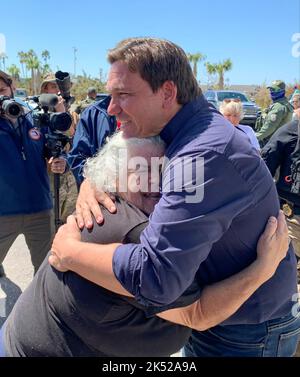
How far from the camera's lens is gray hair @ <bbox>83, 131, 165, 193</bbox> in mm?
1188

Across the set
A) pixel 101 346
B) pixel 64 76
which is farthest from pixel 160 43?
pixel 64 76

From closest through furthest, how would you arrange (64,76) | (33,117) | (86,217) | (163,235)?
1. (163,235)
2. (86,217)
3. (33,117)
4. (64,76)

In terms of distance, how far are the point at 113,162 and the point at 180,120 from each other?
25 centimetres

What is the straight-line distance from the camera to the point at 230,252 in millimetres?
1204

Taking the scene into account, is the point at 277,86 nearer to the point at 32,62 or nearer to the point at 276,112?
the point at 276,112

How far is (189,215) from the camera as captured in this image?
38.4 inches

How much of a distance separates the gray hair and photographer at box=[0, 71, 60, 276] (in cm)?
172

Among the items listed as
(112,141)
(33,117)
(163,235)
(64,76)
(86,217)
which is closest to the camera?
(163,235)

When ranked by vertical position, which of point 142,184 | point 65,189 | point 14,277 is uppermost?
point 142,184

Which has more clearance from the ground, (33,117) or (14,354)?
(33,117)

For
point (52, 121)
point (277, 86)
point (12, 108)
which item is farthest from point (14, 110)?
point (277, 86)

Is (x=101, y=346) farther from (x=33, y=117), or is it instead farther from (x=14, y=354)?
(x=33, y=117)

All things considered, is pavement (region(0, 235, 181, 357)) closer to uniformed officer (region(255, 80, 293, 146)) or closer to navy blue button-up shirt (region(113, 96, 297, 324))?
navy blue button-up shirt (region(113, 96, 297, 324))
